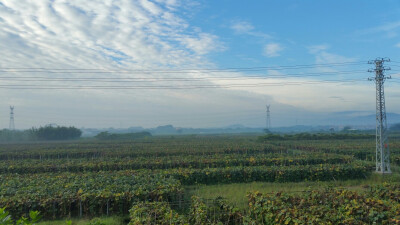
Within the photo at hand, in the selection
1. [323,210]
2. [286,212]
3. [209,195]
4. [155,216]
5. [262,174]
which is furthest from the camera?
[262,174]

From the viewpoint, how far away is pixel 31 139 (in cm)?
8581

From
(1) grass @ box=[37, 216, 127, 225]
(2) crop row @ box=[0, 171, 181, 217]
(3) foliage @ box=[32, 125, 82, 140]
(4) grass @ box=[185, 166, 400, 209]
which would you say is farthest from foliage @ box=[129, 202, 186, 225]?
(3) foliage @ box=[32, 125, 82, 140]

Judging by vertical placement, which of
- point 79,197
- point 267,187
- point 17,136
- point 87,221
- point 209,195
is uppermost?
point 79,197

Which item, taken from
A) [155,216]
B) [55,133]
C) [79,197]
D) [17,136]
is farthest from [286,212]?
[17,136]

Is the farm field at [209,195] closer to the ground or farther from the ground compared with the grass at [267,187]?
farther from the ground

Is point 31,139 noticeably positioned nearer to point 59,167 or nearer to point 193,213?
point 59,167

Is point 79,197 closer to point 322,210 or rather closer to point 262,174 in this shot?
point 322,210

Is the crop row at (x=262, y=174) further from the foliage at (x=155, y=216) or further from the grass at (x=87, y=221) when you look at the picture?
the foliage at (x=155, y=216)

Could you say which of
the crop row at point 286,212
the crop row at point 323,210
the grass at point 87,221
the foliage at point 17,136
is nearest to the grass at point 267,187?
the grass at point 87,221

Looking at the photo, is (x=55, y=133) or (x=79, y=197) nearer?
(x=79, y=197)

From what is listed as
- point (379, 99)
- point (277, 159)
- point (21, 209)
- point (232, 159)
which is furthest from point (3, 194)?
point (379, 99)

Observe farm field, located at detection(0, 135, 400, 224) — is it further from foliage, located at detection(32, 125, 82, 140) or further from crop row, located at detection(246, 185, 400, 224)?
foliage, located at detection(32, 125, 82, 140)

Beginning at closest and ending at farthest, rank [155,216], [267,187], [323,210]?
[155,216]
[323,210]
[267,187]

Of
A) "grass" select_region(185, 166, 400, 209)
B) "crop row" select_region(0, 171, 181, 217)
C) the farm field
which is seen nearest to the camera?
the farm field
